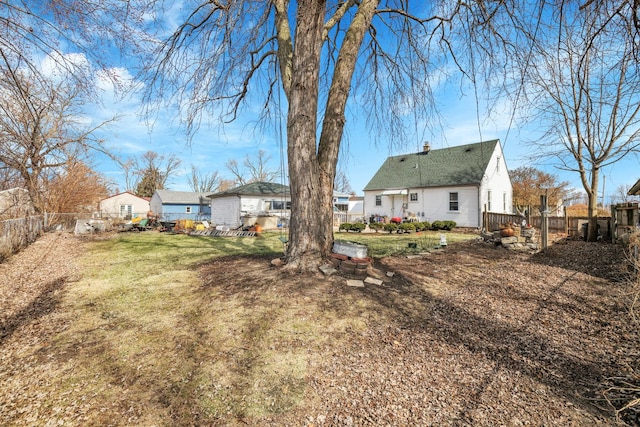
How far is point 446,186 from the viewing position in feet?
59.7

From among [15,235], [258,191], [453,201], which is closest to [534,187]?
[453,201]

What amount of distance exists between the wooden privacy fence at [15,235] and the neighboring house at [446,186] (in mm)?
17411

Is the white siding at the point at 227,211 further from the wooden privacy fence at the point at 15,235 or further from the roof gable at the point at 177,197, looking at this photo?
the roof gable at the point at 177,197

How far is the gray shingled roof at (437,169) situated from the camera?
17.9 meters

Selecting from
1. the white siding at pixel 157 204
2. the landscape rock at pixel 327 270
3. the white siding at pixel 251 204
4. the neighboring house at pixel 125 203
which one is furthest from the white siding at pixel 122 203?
the landscape rock at pixel 327 270

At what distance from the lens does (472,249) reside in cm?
823

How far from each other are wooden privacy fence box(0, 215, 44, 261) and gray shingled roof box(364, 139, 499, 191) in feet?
57.1

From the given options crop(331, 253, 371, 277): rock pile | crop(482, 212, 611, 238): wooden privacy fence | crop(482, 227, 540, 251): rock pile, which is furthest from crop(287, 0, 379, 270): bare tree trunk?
crop(482, 212, 611, 238): wooden privacy fence

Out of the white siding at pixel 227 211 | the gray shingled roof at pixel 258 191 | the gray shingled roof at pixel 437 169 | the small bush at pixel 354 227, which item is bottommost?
the small bush at pixel 354 227

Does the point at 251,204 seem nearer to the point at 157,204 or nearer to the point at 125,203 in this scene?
the point at 157,204

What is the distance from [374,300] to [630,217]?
956 cm

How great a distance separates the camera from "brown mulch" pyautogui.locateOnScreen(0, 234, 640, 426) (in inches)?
78.3

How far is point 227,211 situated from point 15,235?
12.7 m

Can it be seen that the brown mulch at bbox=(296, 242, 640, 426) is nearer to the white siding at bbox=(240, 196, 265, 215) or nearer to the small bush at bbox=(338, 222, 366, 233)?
the small bush at bbox=(338, 222, 366, 233)
